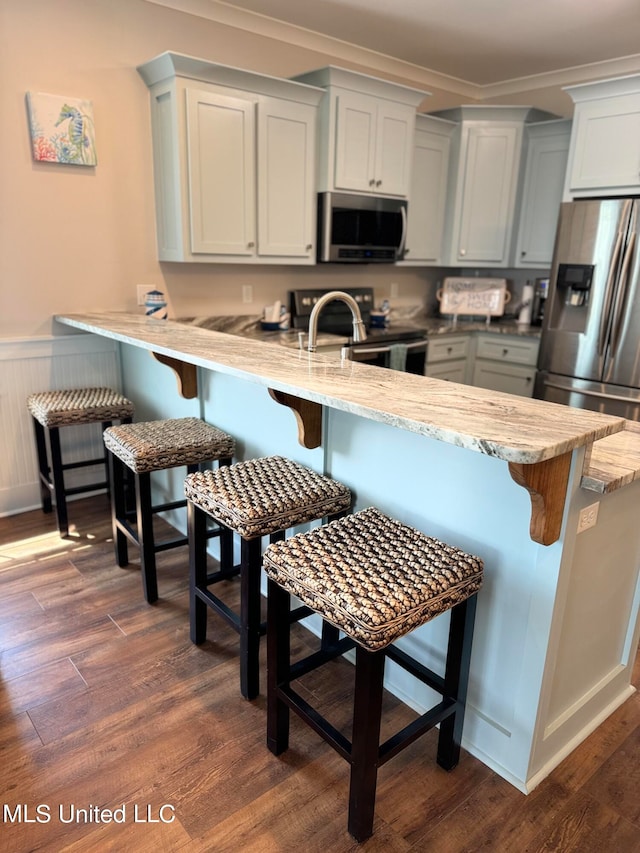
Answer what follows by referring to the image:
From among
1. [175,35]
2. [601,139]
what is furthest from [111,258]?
[601,139]

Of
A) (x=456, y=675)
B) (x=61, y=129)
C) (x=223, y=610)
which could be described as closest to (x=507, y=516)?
(x=456, y=675)

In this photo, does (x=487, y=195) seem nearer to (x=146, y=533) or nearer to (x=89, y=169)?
(x=89, y=169)

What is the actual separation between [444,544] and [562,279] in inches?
106

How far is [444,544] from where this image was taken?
5.02 feet

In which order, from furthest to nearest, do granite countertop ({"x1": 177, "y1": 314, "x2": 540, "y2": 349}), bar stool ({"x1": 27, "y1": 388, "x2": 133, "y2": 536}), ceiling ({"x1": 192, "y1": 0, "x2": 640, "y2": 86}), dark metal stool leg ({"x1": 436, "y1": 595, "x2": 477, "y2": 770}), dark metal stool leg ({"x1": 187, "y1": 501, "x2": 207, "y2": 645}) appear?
1. granite countertop ({"x1": 177, "y1": 314, "x2": 540, "y2": 349})
2. ceiling ({"x1": 192, "y1": 0, "x2": 640, "y2": 86})
3. bar stool ({"x1": 27, "y1": 388, "x2": 133, "y2": 536})
4. dark metal stool leg ({"x1": 187, "y1": 501, "x2": 207, "y2": 645})
5. dark metal stool leg ({"x1": 436, "y1": 595, "x2": 477, "y2": 770})

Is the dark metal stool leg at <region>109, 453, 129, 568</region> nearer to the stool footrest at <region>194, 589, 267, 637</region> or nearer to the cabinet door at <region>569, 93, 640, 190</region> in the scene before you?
the stool footrest at <region>194, 589, 267, 637</region>

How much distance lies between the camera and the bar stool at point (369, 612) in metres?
1.29

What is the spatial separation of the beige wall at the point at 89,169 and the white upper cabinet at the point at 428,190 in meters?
1.24

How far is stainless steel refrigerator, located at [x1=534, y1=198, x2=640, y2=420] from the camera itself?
10.9ft

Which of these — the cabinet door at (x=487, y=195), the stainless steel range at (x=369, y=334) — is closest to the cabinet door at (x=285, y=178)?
the stainless steel range at (x=369, y=334)

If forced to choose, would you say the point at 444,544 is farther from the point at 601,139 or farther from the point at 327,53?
the point at 327,53

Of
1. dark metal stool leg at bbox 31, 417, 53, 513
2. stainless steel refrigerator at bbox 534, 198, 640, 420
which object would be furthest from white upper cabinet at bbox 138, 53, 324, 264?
stainless steel refrigerator at bbox 534, 198, 640, 420

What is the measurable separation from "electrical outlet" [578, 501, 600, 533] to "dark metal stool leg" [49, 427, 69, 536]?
2343 millimetres

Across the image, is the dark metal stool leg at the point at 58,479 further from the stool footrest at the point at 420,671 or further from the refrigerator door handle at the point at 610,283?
the refrigerator door handle at the point at 610,283
